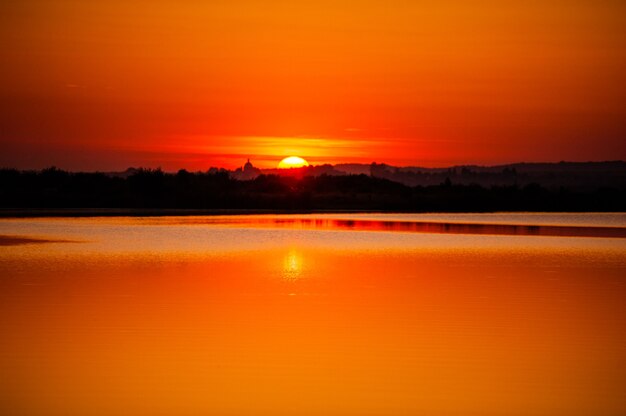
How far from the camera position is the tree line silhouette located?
7350cm

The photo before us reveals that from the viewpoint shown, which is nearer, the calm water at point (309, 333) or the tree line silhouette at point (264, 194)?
the calm water at point (309, 333)

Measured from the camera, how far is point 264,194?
8612cm

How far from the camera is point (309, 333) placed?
44.3ft

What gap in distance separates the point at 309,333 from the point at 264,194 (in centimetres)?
7286

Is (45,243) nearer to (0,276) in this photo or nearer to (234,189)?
(0,276)

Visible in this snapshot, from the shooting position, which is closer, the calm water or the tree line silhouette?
the calm water

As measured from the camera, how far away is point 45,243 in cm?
2981

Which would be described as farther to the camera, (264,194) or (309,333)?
(264,194)

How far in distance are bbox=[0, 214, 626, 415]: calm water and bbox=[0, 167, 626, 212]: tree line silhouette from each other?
4746 centimetres

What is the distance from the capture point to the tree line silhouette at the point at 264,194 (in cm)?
7350

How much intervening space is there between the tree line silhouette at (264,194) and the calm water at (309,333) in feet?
156

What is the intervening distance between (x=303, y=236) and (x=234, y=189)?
5629cm

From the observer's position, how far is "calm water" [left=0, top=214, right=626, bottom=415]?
9898mm

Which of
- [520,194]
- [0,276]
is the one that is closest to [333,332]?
[0,276]
